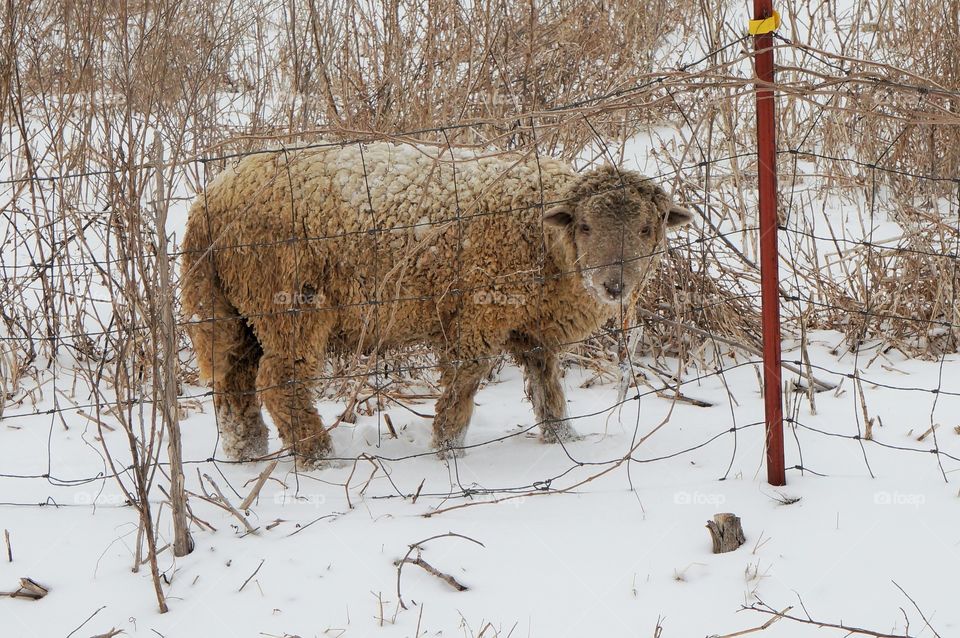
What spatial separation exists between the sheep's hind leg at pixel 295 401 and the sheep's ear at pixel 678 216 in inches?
76.7

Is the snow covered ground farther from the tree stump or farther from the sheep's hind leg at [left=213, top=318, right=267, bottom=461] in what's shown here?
the sheep's hind leg at [left=213, top=318, right=267, bottom=461]

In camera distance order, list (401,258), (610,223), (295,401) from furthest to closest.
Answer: (295,401) < (401,258) < (610,223)

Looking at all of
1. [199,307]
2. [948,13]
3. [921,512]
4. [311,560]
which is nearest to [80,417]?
[199,307]

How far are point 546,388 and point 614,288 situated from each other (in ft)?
2.89

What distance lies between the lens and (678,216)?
4.52 meters

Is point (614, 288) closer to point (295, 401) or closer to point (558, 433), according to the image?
point (558, 433)

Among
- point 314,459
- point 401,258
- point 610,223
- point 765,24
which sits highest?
point 765,24

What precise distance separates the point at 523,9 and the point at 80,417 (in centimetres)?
454

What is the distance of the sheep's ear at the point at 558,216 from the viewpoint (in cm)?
433
